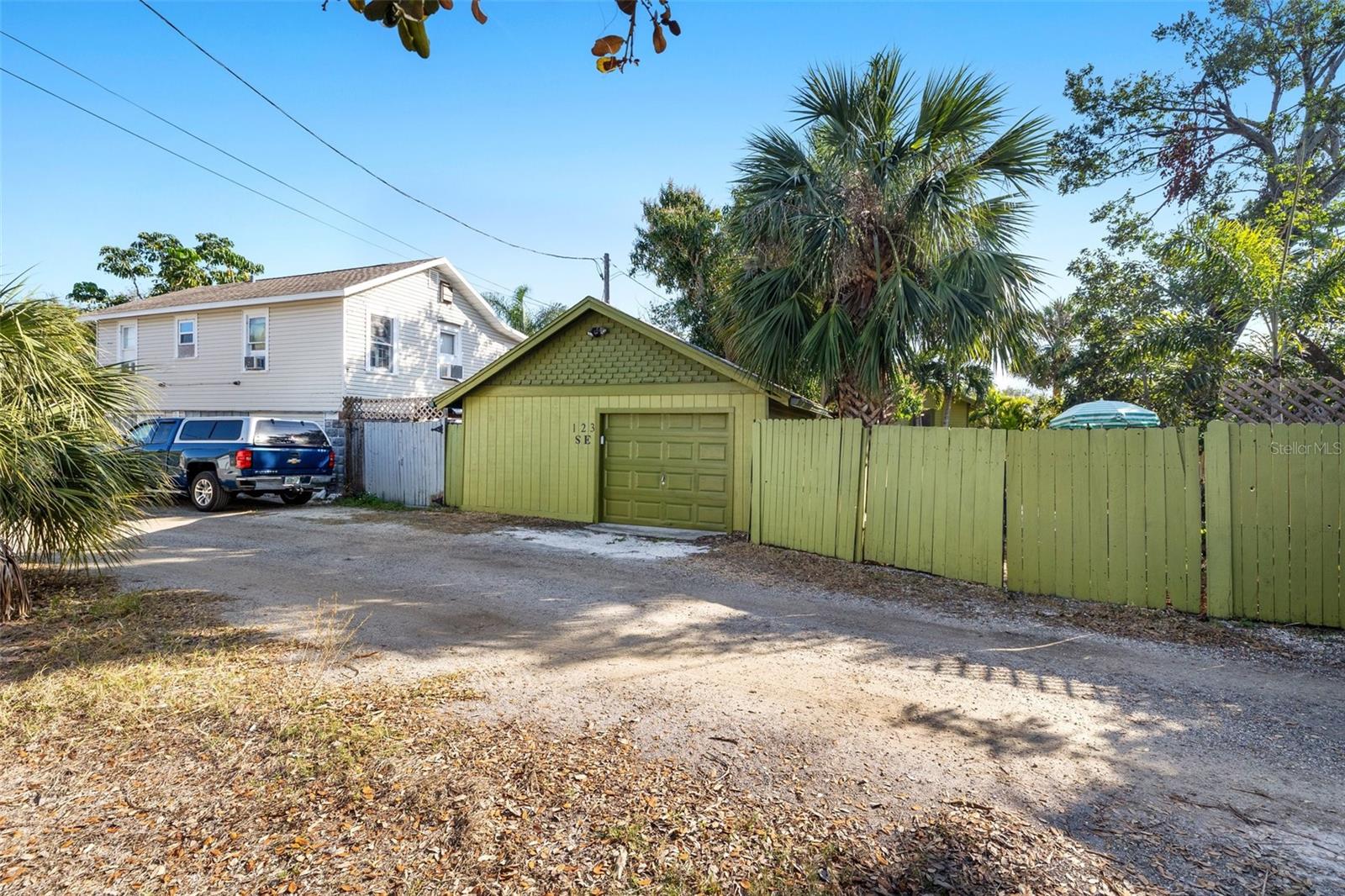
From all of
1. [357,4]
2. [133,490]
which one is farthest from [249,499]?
[357,4]

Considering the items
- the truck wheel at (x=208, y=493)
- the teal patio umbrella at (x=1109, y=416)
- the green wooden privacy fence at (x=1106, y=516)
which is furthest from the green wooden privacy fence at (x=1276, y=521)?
the truck wheel at (x=208, y=493)

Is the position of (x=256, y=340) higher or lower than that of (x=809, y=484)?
higher

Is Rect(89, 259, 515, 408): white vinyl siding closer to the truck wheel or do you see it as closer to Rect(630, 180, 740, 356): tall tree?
the truck wheel

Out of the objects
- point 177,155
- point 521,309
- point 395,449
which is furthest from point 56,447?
point 521,309

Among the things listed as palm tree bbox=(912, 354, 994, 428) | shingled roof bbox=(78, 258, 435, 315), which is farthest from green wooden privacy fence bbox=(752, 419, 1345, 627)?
shingled roof bbox=(78, 258, 435, 315)

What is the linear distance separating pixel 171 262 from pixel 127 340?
15479 mm

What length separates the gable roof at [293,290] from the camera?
16172 millimetres

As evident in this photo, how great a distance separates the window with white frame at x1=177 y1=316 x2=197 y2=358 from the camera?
58.4ft

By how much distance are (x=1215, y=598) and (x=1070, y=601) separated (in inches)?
42.3

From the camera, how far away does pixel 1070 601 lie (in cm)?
631

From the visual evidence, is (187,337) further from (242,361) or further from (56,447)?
(56,447)

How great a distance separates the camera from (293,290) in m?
16.7

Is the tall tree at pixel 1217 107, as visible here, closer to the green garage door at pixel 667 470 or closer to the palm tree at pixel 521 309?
the green garage door at pixel 667 470

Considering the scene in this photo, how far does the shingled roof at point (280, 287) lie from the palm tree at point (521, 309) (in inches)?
362
